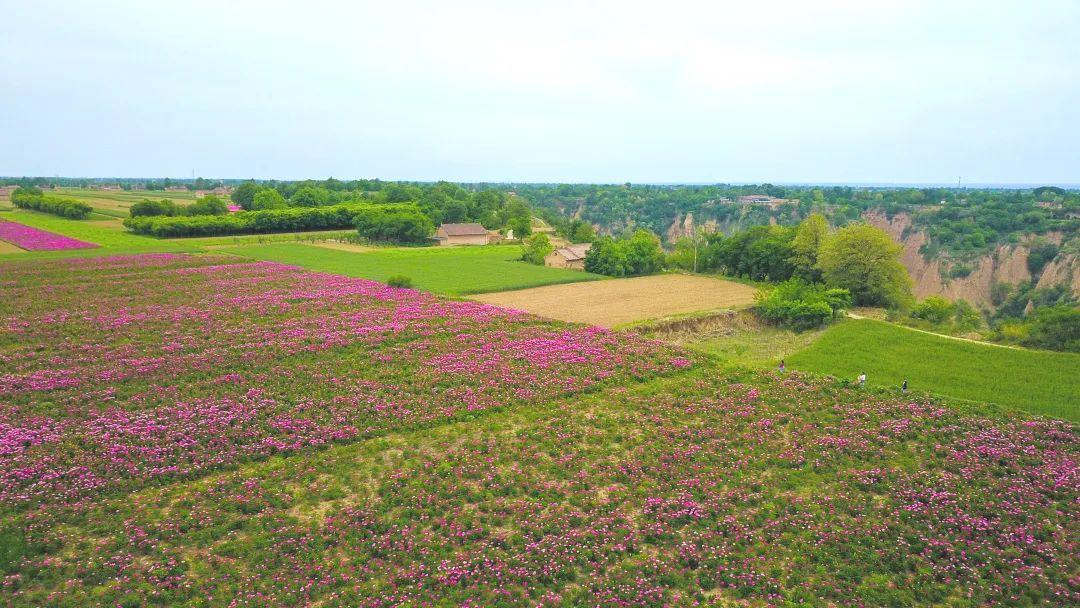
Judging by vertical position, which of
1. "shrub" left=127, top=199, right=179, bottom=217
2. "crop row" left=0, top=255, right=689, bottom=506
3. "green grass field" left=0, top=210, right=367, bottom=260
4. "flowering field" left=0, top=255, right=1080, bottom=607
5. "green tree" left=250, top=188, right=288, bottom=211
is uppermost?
"green tree" left=250, top=188, right=288, bottom=211

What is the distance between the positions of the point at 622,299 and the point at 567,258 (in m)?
28.9

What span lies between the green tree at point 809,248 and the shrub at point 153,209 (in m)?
100

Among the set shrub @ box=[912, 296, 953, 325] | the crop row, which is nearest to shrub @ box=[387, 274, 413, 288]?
the crop row

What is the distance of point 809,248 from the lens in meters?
51.5

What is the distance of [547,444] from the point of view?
62.5ft

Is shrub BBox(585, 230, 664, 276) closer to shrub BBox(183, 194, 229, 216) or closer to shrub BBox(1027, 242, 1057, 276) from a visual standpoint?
shrub BBox(1027, 242, 1057, 276)

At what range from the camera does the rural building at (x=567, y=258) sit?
245ft

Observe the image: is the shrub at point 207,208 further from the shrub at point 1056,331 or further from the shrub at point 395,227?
the shrub at point 1056,331

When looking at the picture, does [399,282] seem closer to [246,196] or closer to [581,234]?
[581,234]

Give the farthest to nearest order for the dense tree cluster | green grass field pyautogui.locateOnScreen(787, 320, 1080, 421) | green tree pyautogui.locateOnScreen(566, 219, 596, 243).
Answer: the dense tree cluster
green tree pyautogui.locateOnScreen(566, 219, 596, 243)
green grass field pyautogui.locateOnScreen(787, 320, 1080, 421)

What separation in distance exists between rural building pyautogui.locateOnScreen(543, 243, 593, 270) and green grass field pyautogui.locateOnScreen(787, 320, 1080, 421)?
4404 cm

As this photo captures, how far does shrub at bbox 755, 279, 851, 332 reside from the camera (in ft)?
124

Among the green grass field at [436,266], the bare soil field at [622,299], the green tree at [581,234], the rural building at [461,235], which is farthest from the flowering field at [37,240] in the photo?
the green tree at [581,234]

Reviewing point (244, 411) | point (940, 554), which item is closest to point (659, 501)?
point (940, 554)
